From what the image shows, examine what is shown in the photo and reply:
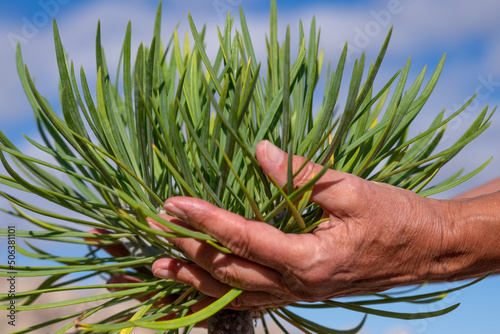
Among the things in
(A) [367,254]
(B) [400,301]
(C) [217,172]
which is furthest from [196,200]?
(B) [400,301]

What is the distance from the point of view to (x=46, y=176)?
45 cm

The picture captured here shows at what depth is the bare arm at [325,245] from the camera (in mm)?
344

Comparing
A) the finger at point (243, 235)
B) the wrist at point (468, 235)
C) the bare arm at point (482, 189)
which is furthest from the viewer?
the bare arm at point (482, 189)

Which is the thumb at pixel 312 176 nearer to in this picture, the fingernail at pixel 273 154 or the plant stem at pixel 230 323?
the fingernail at pixel 273 154

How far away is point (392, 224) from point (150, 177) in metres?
0.20

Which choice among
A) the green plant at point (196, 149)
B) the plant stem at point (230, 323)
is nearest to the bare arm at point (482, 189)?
the green plant at point (196, 149)

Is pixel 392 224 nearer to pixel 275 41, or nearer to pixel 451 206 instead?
pixel 451 206

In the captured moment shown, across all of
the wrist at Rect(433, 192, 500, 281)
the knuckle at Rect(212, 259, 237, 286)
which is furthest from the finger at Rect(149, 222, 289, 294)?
the wrist at Rect(433, 192, 500, 281)

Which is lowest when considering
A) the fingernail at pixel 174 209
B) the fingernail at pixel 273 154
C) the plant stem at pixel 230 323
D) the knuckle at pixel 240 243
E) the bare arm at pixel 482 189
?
the plant stem at pixel 230 323

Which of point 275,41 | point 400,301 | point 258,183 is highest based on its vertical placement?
point 275,41

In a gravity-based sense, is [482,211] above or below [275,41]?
below

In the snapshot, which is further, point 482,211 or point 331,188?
point 482,211

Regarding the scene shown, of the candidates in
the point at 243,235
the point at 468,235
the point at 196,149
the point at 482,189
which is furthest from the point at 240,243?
the point at 482,189

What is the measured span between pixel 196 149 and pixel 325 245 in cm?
14
